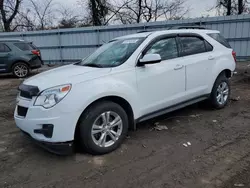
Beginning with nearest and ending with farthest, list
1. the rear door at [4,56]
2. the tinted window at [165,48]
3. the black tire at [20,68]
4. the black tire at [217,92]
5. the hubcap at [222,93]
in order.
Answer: the tinted window at [165,48] < the black tire at [217,92] < the hubcap at [222,93] < the rear door at [4,56] < the black tire at [20,68]

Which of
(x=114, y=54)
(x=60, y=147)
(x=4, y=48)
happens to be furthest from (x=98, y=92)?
(x=4, y=48)

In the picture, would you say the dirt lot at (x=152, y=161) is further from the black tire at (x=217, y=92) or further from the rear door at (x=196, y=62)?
the rear door at (x=196, y=62)

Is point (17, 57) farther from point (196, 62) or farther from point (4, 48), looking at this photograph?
point (196, 62)

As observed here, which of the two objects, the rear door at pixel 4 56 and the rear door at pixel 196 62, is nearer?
the rear door at pixel 196 62

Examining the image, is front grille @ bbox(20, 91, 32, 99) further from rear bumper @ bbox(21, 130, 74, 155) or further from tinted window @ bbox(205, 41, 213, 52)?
tinted window @ bbox(205, 41, 213, 52)

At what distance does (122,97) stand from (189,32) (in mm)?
2149

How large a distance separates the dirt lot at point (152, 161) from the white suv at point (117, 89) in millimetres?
296

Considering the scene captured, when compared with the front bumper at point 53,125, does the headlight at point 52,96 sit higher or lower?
higher

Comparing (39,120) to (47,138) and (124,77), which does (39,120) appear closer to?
(47,138)

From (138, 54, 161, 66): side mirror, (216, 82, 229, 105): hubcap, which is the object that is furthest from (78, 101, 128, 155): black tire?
(216, 82, 229, 105): hubcap

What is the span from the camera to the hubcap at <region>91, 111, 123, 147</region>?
3.26m

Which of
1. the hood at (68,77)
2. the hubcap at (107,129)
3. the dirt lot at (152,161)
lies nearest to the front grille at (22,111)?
the hood at (68,77)

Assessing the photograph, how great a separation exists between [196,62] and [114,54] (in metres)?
1.59

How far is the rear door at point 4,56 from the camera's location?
10.3 meters
